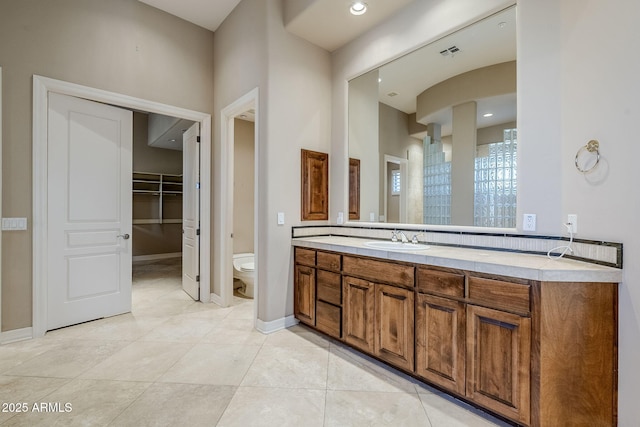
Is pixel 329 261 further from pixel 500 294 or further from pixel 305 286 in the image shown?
pixel 500 294

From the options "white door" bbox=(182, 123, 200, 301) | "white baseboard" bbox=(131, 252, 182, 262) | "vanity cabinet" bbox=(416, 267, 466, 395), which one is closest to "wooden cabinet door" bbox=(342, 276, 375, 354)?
"vanity cabinet" bbox=(416, 267, 466, 395)

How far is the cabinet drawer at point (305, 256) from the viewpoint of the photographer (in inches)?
108

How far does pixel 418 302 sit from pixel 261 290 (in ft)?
5.25

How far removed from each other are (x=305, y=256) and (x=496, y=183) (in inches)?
69.4

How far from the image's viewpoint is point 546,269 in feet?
4.52

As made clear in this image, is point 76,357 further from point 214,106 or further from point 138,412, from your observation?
point 214,106

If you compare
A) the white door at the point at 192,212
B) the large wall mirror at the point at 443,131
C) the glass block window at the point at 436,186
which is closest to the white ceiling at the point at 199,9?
the white door at the point at 192,212

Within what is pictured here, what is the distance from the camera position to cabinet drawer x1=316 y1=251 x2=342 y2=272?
2500 mm

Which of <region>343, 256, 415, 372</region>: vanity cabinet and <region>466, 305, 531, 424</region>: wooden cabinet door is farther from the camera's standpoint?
<region>343, 256, 415, 372</region>: vanity cabinet

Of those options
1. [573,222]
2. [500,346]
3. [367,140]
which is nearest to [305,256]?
[367,140]

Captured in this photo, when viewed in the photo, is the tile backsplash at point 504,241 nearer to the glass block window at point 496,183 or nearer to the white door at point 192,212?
the glass block window at point 496,183

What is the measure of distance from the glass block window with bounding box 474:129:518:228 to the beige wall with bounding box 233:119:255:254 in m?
3.78

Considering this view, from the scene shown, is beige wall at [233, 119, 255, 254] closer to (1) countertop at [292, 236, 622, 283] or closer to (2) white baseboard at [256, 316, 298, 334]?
(2) white baseboard at [256, 316, 298, 334]

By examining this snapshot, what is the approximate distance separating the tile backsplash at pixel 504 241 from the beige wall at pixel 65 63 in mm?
2431
